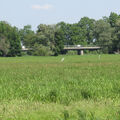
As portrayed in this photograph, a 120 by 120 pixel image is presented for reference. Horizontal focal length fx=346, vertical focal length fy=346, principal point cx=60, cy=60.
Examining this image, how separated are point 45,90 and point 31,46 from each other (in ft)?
332

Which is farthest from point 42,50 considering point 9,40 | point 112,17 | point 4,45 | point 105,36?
point 112,17

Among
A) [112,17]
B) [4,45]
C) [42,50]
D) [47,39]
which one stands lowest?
[42,50]

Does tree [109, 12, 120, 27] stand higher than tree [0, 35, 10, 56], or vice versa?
tree [109, 12, 120, 27]

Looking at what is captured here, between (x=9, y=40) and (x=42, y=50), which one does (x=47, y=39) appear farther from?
(x=9, y=40)

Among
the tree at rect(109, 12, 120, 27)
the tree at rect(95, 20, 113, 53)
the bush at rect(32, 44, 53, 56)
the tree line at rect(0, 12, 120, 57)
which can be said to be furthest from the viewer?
the tree at rect(109, 12, 120, 27)

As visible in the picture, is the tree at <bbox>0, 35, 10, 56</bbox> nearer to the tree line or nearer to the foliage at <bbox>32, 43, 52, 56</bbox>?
the tree line

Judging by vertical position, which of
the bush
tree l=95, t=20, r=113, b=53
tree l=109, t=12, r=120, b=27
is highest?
tree l=109, t=12, r=120, b=27

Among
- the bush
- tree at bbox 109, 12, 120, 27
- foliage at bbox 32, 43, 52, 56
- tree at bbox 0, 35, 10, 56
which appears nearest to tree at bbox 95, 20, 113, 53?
the bush

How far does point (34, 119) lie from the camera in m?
8.12

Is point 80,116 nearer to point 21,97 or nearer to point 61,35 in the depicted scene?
point 21,97

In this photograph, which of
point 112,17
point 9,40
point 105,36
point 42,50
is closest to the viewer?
point 42,50

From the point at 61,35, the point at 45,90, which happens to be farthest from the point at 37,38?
the point at 45,90

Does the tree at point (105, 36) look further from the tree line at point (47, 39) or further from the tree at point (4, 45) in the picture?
the tree at point (4, 45)

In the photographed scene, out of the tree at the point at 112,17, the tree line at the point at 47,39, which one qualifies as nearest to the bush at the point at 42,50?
the tree line at the point at 47,39
